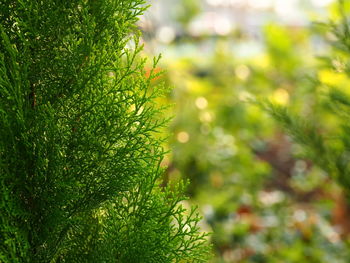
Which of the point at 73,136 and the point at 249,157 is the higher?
the point at 249,157

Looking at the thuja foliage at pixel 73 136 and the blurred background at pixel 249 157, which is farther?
the blurred background at pixel 249 157

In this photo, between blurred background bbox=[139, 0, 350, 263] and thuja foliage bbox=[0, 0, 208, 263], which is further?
blurred background bbox=[139, 0, 350, 263]

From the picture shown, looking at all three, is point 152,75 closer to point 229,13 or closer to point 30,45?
point 30,45

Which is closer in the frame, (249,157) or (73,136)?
(73,136)

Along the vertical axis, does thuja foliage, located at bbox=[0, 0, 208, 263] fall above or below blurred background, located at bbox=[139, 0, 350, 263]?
below

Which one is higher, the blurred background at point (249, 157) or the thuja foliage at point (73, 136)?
the blurred background at point (249, 157)
